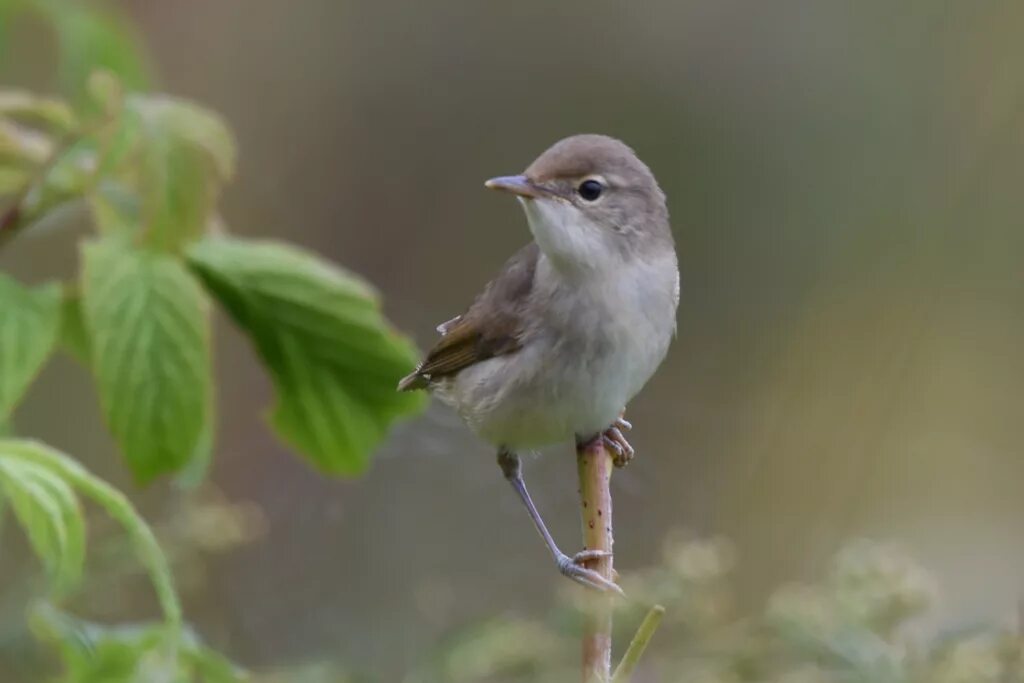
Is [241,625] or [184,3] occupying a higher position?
[184,3]

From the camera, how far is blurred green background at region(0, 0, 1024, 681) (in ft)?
15.3

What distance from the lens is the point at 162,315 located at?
1.89 meters

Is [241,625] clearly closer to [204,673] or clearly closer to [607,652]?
[204,673]

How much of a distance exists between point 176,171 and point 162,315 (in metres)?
0.23

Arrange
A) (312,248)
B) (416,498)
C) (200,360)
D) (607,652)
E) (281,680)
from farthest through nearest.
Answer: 1. (312,248)
2. (416,498)
3. (200,360)
4. (281,680)
5. (607,652)

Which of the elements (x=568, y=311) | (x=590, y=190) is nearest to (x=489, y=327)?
(x=568, y=311)

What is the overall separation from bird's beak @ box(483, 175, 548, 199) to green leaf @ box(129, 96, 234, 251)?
1.67ft

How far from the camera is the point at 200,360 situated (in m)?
1.89

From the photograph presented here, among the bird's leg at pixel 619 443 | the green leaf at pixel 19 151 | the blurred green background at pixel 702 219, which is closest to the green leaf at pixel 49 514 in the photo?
the green leaf at pixel 19 151

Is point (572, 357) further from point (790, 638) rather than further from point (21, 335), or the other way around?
point (790, 638)

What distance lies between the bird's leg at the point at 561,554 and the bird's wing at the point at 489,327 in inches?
7.6

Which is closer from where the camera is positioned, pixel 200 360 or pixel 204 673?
pixel 204 673

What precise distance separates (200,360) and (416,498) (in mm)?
2721

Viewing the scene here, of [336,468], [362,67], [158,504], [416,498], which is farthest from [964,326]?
[336,468]
